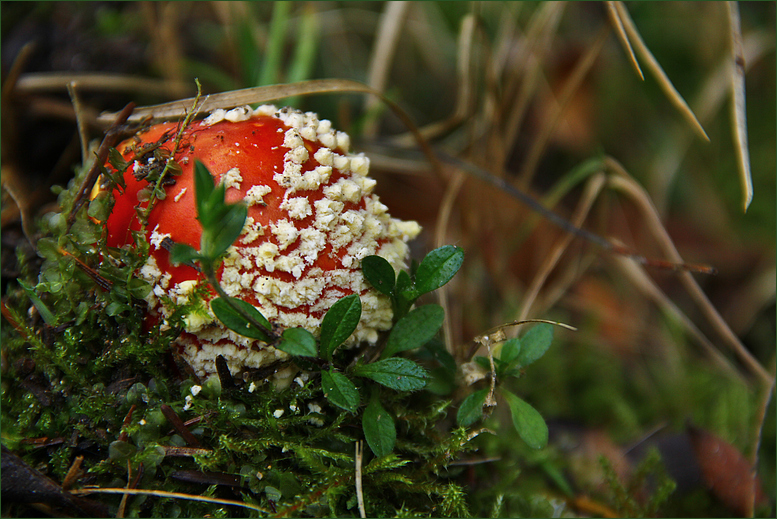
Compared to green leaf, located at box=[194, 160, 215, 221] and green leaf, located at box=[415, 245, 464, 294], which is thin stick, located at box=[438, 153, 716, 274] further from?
green leaf, located at box=[194, 160, 215, 221]

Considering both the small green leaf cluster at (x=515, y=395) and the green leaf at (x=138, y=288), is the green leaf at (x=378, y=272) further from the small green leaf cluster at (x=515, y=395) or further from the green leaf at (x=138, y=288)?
the green leaf at (x=138, y=288)

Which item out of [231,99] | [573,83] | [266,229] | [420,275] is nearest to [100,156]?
[231,99]

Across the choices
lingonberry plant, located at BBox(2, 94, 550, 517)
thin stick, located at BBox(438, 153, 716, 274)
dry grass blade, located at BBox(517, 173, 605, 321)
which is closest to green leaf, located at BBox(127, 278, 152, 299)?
lingonberry plant, located at BBox(2, 94, 550, 517)

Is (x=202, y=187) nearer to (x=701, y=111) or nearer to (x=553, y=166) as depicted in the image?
(x=553, y=166)

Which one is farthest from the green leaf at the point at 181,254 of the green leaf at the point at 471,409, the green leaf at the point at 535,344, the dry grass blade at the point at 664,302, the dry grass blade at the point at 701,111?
the dry grass blade at the point at 701,111

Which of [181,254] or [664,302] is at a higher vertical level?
[181,254]

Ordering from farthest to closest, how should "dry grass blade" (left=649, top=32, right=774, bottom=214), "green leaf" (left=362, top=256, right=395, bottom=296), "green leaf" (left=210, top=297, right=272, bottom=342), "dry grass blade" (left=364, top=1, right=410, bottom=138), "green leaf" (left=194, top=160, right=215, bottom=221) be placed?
"dry grass blade" (left=649, top=32, right=774, bottom=214) < "dry grass blade" (left=364, top=1, right=410, bottom=138) < "green leaf" (left=362, top=256, right=395, bottom=296) < "green leaf" (left=210, top=297, right=272, bottom=342) < "green leaf" (left=194, top=160, right=215, bottom=221)
